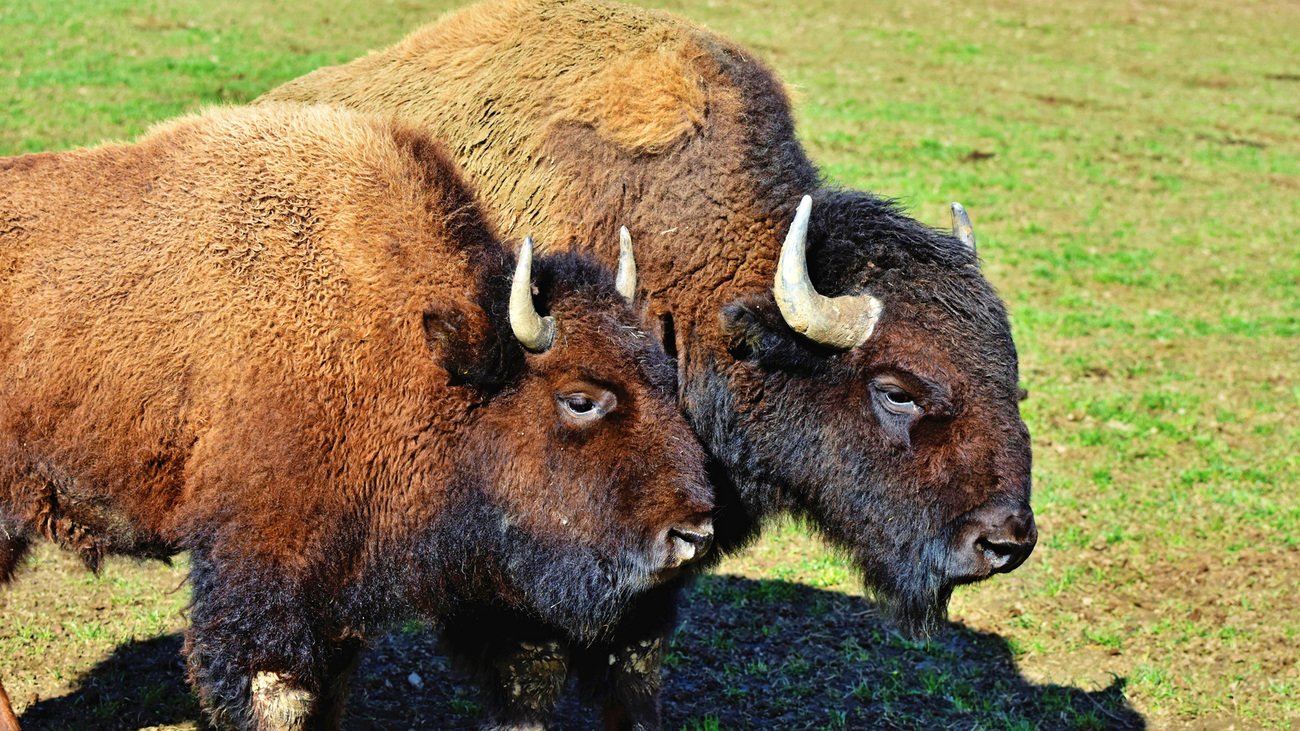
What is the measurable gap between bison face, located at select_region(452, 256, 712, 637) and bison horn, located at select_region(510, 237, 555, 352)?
34mm

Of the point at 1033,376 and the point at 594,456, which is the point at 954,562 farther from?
the point at 1033,376

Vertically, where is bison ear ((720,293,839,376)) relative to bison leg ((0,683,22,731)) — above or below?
above

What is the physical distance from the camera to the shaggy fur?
4594 mm

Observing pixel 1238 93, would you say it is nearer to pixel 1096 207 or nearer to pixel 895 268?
pixel 1096 207

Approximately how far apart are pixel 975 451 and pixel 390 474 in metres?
2.27

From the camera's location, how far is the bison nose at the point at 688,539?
4109mm

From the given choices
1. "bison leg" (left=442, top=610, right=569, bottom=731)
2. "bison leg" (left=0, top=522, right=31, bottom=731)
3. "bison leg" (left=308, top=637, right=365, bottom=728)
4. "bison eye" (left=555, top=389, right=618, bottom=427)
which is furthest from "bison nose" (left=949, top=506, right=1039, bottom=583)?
"bison leg" (left=0, top=522, right=31, bottom=731)

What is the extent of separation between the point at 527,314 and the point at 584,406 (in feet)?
1.37

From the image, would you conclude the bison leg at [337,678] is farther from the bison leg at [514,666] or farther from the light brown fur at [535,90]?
the light brown fur at [535,90]

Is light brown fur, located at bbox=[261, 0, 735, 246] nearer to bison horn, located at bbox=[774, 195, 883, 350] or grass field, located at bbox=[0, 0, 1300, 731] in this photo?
bison horn, located at bbox=[774, 195, 883, 350]

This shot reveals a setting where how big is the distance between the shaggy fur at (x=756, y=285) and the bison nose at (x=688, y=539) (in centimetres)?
43

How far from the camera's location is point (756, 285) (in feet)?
16.1

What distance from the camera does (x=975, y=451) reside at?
14.9 ft

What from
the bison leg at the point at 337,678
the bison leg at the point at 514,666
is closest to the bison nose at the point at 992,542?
the bison leg at the point at 514,666
